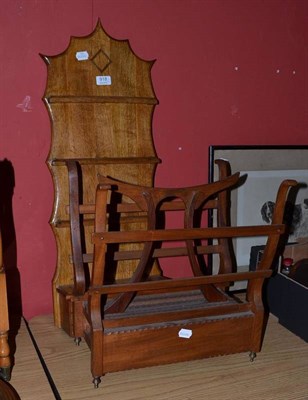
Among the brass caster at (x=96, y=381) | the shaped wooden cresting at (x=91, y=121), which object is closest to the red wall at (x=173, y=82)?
the shaped wooden cresting at (x=91, y=121)

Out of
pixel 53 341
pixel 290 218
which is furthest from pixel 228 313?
pixel 290 218

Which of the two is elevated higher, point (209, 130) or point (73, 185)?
point (209, 130)

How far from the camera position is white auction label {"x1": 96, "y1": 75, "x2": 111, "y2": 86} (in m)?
1.39

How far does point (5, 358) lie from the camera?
1080 mm

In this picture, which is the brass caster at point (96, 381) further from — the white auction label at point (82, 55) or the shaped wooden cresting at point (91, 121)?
the white auction label at point (82, 55)

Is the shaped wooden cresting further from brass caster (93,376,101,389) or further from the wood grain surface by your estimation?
brass caster (93,376,101,389)

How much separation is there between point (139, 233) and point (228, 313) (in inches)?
13.0

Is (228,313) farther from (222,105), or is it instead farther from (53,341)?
(222,105)

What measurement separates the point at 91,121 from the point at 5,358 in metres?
0.67

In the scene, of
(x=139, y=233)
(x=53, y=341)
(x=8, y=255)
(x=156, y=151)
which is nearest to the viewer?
(x=139, y=233)

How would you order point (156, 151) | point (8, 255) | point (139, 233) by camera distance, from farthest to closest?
point (156, 151)
point (8, 255)
point (139, 233)

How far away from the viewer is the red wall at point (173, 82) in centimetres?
134

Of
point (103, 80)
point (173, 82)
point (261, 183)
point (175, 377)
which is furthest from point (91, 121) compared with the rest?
point (175, 377)

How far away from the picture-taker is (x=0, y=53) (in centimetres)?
130
